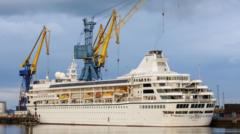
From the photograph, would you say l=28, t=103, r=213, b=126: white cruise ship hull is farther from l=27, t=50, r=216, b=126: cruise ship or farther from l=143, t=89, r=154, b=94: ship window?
l=143, t=89, r=154, b=94: ship window

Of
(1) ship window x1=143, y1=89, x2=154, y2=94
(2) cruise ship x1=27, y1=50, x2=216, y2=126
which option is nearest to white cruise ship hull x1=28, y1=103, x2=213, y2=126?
(2) cruise ship x1=27, y1=50, x2=216, y2=126

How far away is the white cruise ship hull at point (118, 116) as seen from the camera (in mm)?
95300

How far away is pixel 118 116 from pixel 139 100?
6.21 metres

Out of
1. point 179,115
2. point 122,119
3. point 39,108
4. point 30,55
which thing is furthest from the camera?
point 30,55

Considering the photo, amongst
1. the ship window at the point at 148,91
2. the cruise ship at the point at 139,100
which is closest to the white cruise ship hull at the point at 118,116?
the cruise ship at the point at 139,100

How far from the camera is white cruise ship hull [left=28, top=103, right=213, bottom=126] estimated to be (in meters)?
95.3

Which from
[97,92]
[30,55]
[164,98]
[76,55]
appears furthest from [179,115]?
[30,55]

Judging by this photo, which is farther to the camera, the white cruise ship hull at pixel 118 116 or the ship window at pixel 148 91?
the ship window at pixel 148 91

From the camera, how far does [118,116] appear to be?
103 meters

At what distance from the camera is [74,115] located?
377 ft

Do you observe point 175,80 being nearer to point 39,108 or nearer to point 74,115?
point 74,115

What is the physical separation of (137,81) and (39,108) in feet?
110

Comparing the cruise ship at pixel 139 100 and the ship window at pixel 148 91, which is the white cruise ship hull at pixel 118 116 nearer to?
the cruise ship at pixel 139 100

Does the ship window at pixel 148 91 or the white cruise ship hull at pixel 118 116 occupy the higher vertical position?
the ship window at pixel 148 91
